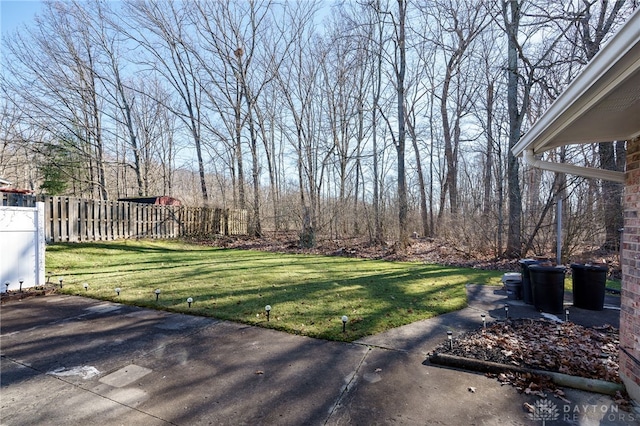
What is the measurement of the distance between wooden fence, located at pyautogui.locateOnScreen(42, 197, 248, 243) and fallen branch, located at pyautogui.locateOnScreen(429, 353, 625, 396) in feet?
39.5

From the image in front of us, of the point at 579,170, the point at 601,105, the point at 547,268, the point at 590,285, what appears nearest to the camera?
the point at 601,105

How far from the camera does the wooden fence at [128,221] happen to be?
34.3 ft

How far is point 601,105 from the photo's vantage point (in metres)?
2.15

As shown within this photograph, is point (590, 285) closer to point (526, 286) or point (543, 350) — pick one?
point (526, 286)

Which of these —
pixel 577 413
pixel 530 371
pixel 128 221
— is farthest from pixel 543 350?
pixel 128 221

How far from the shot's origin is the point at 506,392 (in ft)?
8.54

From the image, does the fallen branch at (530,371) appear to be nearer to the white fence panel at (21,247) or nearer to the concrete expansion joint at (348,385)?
the concrete expansion joint at (348,385)

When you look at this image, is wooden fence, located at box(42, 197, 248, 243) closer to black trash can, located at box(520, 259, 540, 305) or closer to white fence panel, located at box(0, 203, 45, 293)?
white fence panel, located at box(0, 203, 45, 293)

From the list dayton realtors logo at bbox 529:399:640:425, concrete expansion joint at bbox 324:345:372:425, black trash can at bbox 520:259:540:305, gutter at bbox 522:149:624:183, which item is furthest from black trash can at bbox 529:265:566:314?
concrete expansion joint at bbox 324:345:372:425

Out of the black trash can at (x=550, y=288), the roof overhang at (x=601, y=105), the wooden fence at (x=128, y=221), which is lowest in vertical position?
the black trash can at (x=550, y=288)

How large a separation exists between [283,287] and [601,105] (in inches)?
211

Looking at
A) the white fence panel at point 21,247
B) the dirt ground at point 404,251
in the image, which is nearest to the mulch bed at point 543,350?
the dirt ground at point 404,251

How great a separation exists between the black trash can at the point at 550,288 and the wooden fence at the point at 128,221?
42.8 feet

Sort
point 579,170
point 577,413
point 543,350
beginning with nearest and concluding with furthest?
1. point 577,413
2. point 579,170
3. point 543,350
